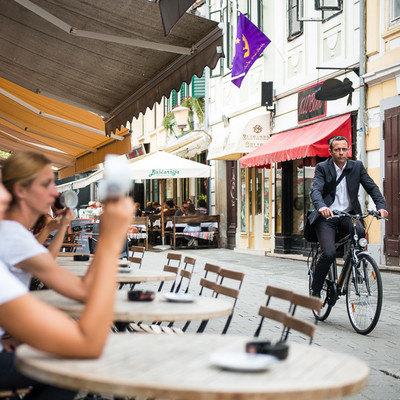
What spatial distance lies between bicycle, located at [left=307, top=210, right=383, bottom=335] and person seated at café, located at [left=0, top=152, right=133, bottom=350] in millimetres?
4325

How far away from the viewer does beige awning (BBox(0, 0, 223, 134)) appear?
249 inches

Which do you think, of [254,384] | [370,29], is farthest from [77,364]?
[370,29]

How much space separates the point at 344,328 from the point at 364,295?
549 mm

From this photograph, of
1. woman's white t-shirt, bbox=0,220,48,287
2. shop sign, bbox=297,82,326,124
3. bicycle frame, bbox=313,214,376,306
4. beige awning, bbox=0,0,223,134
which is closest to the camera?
woman's white t-shirt, bbox=0,220,48,287

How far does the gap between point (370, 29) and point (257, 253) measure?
295 inches

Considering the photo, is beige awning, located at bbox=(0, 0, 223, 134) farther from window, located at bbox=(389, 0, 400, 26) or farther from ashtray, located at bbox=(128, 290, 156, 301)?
window, located at bbox=(389, 0, 400, 26)

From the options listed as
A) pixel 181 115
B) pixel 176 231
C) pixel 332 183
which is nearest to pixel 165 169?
pixel 176 231

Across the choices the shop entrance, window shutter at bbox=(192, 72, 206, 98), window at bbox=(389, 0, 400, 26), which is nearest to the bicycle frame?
the shop entrance

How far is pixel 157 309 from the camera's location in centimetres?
337

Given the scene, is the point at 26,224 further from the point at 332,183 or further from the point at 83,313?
the point at 332,183

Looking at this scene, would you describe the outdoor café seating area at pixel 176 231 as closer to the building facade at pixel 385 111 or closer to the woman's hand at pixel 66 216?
the building facade at pixel 385 111

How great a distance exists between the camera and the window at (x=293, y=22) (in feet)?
57.7

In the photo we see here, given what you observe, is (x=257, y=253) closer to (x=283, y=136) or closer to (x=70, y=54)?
(x=283, y=136)

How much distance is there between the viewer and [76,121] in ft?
37.7
